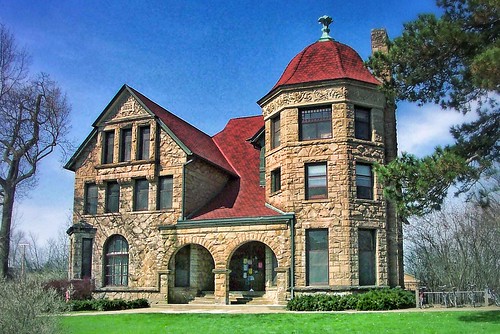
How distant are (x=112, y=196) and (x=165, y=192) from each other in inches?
133

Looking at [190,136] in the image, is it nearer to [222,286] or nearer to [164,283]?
[164,283]

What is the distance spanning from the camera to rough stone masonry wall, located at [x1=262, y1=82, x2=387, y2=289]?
2405cm

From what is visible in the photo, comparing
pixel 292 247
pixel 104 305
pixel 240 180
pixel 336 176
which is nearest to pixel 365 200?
pixel 336 176

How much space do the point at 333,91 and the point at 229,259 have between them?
8897mm

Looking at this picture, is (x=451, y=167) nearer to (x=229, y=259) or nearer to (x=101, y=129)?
(x=229, y=259)

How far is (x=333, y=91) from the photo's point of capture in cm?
2509

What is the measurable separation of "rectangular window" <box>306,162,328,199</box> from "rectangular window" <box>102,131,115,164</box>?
11.1 meters

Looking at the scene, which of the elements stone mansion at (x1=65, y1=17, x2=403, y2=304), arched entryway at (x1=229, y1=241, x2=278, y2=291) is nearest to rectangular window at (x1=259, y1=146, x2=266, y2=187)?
stone mansion at (x1=65, y1=17, x2=403, y2=304)

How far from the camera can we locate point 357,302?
21969 mm

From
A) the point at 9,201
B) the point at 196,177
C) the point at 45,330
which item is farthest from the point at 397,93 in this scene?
the point at 9,201

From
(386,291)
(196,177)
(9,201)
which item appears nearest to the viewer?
(386,291)

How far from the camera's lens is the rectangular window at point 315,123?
25312 mm

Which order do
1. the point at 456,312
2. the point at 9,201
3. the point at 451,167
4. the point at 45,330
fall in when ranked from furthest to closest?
the point at 9,201 < the point at 456,312 < the point at 451,167 < the point at 45,330

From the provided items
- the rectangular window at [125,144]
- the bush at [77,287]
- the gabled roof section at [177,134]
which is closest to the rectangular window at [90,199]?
the gabled roof section at [177,134]
